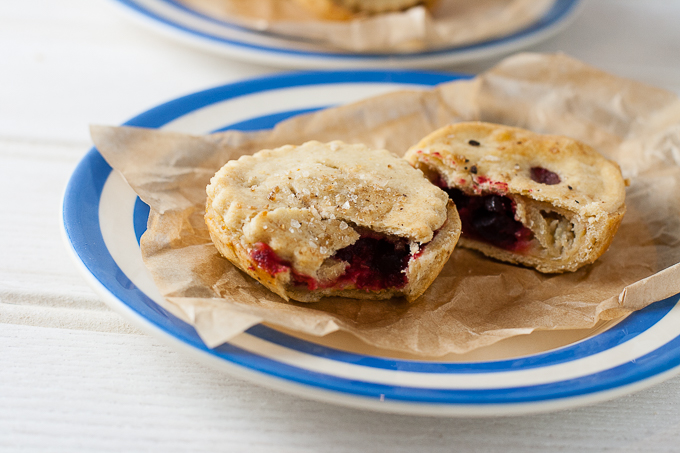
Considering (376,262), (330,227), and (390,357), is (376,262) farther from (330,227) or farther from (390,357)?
(390,357)

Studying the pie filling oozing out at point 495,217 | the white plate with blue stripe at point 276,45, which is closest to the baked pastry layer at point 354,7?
the white plate with blue stripe at point 276,45

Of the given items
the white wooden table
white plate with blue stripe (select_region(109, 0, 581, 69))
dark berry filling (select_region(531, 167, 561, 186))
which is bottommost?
the white wooden table

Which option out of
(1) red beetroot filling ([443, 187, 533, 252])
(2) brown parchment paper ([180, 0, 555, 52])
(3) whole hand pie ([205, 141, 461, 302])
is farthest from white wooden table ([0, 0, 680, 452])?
(2) brown parchment paper ([180, 0, 555, 52])

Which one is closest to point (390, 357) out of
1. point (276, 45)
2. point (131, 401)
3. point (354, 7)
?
point (131, 401)

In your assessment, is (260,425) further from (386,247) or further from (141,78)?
(141,78)

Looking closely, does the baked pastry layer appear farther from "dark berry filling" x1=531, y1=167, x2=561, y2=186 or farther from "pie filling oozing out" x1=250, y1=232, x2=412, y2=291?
"pie filling oozing out" x1=250, y1=232, x2=412, y2=291

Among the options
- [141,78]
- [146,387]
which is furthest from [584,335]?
[141,78]
